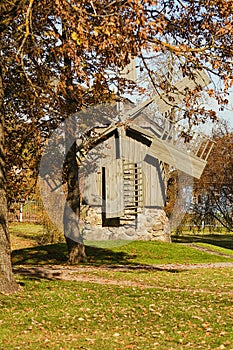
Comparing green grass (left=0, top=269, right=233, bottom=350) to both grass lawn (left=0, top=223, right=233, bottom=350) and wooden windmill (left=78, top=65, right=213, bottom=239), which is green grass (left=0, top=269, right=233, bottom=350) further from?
wooden windmill (left=78, top=65, right=213, bottom=239)

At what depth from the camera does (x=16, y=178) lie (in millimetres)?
16953

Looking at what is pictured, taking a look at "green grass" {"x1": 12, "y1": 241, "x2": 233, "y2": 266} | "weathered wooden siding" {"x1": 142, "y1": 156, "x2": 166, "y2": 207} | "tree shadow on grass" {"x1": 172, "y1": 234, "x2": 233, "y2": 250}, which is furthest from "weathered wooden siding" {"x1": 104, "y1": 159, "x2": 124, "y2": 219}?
"tree shadow on grass" {"x1": 172, "y1": 234, "x2": 233, "y2": 250}

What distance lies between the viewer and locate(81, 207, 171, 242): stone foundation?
23.9 metres

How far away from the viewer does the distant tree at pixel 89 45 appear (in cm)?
939

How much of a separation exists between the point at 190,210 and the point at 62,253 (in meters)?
12.2

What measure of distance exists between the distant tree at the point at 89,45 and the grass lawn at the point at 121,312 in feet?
5.10

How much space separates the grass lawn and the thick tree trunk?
2.30 metres

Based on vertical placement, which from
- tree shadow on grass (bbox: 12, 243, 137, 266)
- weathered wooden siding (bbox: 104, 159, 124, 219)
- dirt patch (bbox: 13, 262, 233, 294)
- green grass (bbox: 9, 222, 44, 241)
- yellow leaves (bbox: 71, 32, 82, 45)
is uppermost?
yellow leaves (bbox: 71, 32, 82, 45)

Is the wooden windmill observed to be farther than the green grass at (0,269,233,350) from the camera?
Yes

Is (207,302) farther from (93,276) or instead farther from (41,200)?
(41,200)

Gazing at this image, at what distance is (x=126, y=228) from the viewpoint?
24062 mm

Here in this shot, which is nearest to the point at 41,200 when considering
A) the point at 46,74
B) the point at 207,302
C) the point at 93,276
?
the point at 93,276

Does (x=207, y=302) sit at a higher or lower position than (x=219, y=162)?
lower

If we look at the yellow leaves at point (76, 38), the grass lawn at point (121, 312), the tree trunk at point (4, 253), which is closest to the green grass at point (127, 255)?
the grass lawn at point (121, 312)
